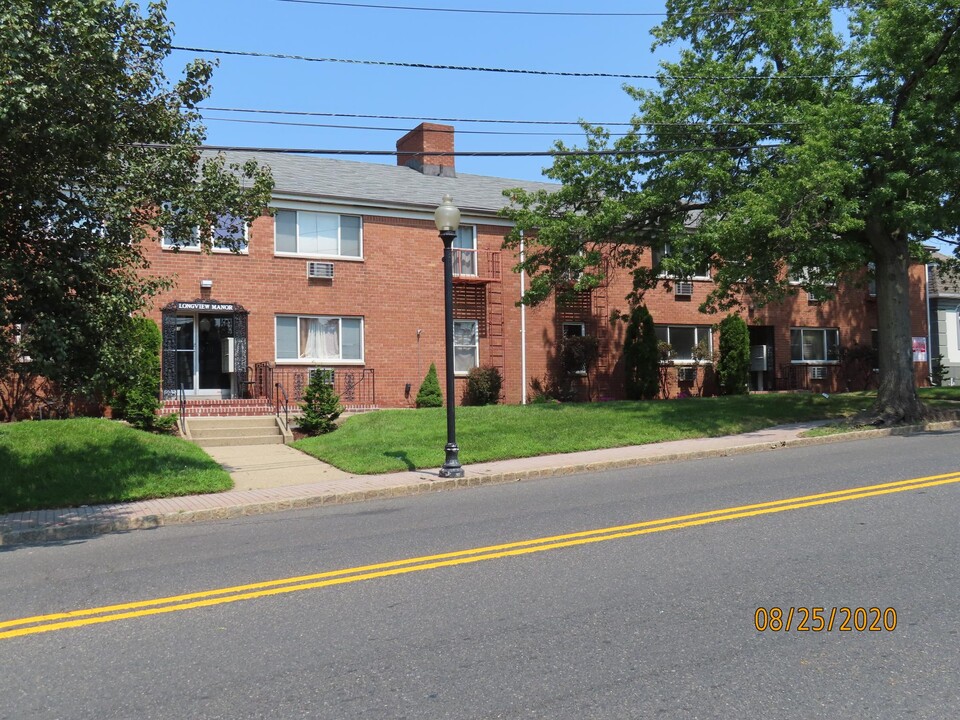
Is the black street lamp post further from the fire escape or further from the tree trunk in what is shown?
the fire escape

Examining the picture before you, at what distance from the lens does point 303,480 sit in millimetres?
13289

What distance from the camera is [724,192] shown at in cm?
1927

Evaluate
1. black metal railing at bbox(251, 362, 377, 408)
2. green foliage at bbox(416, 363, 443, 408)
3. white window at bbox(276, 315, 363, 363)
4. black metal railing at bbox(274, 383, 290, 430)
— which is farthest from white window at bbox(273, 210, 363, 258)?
green foliage at bbox(416, 363, 443, 408)

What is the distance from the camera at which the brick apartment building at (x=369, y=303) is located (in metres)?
21.5

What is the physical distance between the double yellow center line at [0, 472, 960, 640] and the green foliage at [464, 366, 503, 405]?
1468 centimetres

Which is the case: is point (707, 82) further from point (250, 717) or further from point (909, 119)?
point (250, 717)

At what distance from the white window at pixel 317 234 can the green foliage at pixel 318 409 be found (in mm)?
4926

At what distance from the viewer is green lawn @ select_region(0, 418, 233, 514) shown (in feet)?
37.9

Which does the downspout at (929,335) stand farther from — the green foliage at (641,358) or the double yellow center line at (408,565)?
Result: the double yellow center line at (408,565)

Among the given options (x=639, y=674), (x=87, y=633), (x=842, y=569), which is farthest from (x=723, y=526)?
(x=87, y=633)

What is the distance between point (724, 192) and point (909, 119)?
3947 millimetres

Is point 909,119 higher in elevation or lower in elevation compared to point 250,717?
higher

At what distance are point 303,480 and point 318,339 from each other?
32.6 feet
